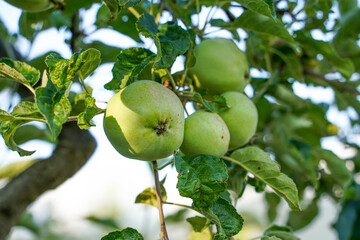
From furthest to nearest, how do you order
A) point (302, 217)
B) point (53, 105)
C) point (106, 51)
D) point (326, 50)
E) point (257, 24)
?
point (302, 217)
point (106, 51)
point (326, 50)
point (257, 24)
point (53, 105)

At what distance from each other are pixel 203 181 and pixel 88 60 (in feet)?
1.22

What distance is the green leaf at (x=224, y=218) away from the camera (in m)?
0.81

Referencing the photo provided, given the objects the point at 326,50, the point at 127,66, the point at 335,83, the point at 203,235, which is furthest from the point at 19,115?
the point at 335,83

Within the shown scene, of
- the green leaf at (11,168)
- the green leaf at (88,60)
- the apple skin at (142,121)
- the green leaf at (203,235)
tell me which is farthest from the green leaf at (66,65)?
the green leaf at (11,168)

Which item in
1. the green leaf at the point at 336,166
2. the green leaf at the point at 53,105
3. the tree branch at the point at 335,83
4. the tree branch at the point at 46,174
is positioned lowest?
the green leaf at the point at 336,166

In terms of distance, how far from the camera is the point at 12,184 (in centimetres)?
136

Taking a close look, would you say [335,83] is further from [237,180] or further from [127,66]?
[127,66]

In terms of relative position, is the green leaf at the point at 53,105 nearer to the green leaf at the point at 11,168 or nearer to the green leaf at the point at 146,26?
the green leaf at the point at 146,26

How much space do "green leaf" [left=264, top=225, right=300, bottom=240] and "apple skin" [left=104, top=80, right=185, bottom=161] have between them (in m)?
0.52

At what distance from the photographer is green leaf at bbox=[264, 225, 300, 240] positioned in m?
1.12

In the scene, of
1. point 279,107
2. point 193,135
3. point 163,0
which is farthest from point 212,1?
point 279,107

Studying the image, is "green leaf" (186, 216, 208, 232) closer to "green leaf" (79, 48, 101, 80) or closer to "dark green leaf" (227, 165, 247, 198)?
"dark green leaf" (227, 165, 247, 198)

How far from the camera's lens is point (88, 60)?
31.9 inches

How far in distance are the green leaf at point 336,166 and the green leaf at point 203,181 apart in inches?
36.9
